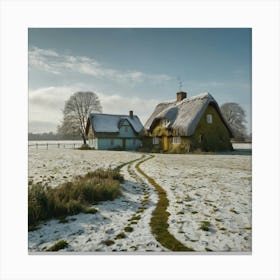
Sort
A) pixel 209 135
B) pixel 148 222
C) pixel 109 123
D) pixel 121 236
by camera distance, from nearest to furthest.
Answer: pixel 121 236, pixel 148 222, pixel 209 135, pixel 109 123


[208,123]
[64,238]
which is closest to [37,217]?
[64,238]

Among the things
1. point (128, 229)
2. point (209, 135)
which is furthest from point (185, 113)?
point (128, 229)

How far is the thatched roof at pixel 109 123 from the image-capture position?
1997 centimetres

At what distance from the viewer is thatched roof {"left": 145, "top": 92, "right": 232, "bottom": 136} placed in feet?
44.2

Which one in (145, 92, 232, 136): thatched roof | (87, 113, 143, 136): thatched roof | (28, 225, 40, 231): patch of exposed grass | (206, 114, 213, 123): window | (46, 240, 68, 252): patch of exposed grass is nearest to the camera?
(46, 240, 68, 252): patch of exposed grass

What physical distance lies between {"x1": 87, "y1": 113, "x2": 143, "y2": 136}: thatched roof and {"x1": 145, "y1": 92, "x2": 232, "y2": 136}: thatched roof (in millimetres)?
4616

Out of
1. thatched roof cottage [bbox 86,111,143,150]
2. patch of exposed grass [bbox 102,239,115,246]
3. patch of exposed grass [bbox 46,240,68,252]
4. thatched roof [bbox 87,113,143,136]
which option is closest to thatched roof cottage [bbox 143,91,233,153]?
thatched roof cottage [bbox 86,111,143,150]

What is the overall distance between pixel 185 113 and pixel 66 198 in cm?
1177

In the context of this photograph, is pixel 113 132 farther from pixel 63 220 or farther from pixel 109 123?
pixel 63 220

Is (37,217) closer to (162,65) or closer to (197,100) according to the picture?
(162,65)

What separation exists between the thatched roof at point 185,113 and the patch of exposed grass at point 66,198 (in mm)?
8559

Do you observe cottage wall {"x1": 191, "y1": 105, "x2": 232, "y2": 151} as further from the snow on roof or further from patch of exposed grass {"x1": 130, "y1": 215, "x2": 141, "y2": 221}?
patch of exposed grass {"x1": 130, "y1": 215, "x2": 141, "y2": 221}

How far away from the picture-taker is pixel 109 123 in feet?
67.8

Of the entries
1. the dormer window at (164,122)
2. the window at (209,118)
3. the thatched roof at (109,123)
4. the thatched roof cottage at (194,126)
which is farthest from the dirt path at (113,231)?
the thatched roof at (109,123)
